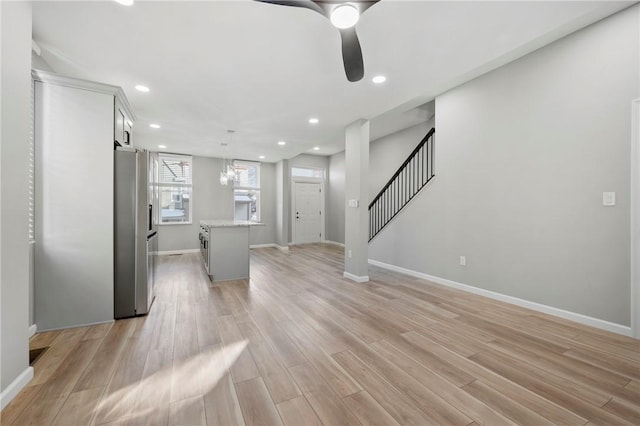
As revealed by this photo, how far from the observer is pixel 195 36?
2268 millimetres

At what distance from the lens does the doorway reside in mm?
8234

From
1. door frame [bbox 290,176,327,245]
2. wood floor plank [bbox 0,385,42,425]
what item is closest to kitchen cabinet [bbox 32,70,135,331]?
wood floor plank [bbox 0,385,42,425]

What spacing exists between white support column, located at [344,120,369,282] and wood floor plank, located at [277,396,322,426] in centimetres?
280

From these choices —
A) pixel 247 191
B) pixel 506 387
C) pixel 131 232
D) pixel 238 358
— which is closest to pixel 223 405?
pixel 238 358

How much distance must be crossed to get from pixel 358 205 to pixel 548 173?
2431 mm

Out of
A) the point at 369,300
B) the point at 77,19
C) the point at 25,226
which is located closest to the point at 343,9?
the point at 77,19

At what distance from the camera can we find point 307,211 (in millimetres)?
8430

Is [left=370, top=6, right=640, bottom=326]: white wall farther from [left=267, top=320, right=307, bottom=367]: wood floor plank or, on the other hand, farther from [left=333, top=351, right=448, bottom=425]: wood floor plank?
[left=267, top=320, right=307, bottom=367]: wood floor plank

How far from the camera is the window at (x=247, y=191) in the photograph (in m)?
7.95

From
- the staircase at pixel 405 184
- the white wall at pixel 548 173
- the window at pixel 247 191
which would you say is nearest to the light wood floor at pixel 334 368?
the white wall at pixel 548 173

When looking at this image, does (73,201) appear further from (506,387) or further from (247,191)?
(247,191)

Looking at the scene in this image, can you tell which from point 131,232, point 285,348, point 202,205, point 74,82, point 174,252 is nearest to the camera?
point 285,348

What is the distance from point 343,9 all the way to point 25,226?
8.20ft

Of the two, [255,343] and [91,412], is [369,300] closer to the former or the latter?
[255,343]
